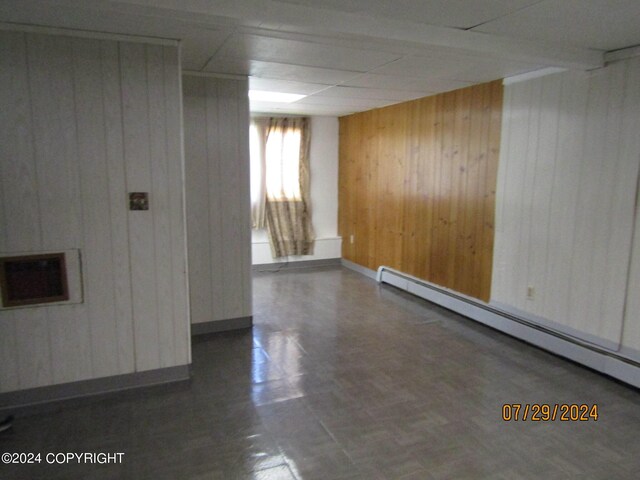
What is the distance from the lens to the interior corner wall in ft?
21.3

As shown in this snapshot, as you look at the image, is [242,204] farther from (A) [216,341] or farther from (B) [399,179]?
(B) [399,179]

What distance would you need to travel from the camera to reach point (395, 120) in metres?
5.27

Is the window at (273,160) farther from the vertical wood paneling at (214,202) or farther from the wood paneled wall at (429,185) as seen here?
the vertical wood paneling at (214,202)

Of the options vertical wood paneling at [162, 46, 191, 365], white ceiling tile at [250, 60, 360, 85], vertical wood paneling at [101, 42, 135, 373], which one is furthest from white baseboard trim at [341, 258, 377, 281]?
vertical wood paneling at [101, 42, 135, 373]

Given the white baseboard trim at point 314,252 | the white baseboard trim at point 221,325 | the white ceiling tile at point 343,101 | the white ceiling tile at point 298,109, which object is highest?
the white ceiling tile at point 298,109

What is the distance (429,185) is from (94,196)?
3.29 metres

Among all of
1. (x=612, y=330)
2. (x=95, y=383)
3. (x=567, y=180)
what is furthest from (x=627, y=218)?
(x=95, y=383)

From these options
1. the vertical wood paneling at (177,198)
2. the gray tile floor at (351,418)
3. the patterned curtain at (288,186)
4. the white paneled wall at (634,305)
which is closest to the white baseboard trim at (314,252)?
the patterned curtain at (288,186)

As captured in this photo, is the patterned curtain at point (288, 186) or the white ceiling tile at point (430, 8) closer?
the white ceiling tile at point (430, 8)

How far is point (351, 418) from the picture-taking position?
8.38 ft

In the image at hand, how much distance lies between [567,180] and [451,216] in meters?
1.29

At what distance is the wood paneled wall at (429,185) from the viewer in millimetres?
4055

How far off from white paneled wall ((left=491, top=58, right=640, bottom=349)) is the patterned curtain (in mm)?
3145

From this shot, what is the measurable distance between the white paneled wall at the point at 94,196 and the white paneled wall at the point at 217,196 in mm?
882
